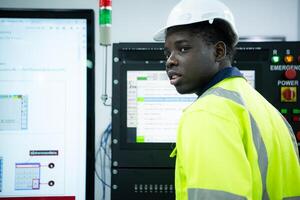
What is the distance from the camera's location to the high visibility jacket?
581 millimetres

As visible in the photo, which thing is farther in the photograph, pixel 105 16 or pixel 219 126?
pixel 105 16

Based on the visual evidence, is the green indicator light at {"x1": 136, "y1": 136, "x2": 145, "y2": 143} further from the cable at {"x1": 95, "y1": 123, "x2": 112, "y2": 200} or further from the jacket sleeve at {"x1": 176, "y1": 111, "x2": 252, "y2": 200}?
the jacket sleeve at {"x1": 176, "y1": 111, "x2": 252, "y2": 200}

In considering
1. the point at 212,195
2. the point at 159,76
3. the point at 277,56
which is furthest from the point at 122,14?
the point at 212,195

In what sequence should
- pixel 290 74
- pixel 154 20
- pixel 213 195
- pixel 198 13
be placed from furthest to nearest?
pixel 154 20 → pixel 290 74 → pixel 198 13 → pixel 213 195

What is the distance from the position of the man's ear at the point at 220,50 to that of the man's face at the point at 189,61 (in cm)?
1

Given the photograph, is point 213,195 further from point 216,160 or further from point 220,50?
point 220,50

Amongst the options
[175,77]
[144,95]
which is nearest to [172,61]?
[175,77]

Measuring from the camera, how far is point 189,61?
77 cm

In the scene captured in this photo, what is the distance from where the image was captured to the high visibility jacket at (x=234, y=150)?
58cm

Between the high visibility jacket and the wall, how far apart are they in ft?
2.59

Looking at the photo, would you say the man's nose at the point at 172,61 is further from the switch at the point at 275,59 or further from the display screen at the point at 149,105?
the switch at the point at 275,59

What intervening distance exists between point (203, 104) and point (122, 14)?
936 millimetres

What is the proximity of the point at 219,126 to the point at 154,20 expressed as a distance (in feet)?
3.13

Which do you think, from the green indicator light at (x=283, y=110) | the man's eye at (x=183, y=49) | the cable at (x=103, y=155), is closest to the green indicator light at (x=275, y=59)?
the green indicator light at (x=283, y=110)
